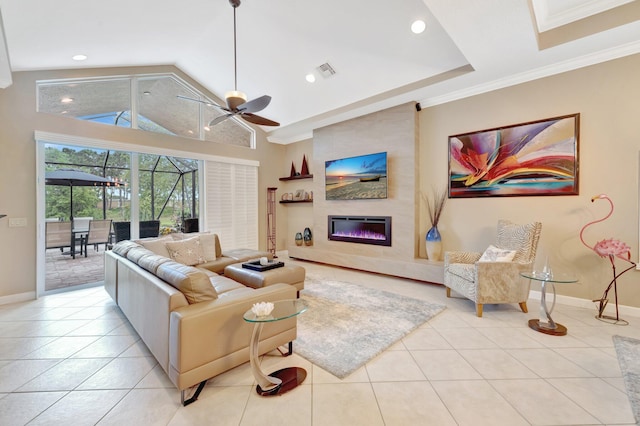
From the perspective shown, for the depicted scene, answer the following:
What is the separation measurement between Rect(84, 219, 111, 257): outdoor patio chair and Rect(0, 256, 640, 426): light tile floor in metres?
1.90

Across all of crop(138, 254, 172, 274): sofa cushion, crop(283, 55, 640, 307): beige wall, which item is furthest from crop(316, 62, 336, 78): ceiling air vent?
crop(138, 254, 172, 274): sofa cushion

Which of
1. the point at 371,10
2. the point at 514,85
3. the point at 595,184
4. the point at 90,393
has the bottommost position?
the point at 90,393

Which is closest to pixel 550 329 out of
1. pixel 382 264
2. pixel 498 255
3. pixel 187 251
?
pixel 498 255

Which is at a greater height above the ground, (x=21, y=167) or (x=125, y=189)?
(x=21, y=167)

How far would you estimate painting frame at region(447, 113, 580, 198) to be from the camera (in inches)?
140

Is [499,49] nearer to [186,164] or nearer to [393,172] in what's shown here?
[393,172]

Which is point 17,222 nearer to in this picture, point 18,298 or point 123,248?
point 18,298

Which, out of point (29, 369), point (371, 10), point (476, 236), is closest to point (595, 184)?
point (476, 236)

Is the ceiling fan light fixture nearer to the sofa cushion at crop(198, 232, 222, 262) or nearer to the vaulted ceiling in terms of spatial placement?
the vaulted ceiling

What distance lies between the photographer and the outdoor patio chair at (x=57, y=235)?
4.15 m

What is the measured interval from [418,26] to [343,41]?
1049 millimetres

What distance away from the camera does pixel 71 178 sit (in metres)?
4.23

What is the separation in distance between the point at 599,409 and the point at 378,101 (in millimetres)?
4473

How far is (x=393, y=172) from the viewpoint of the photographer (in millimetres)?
5082
